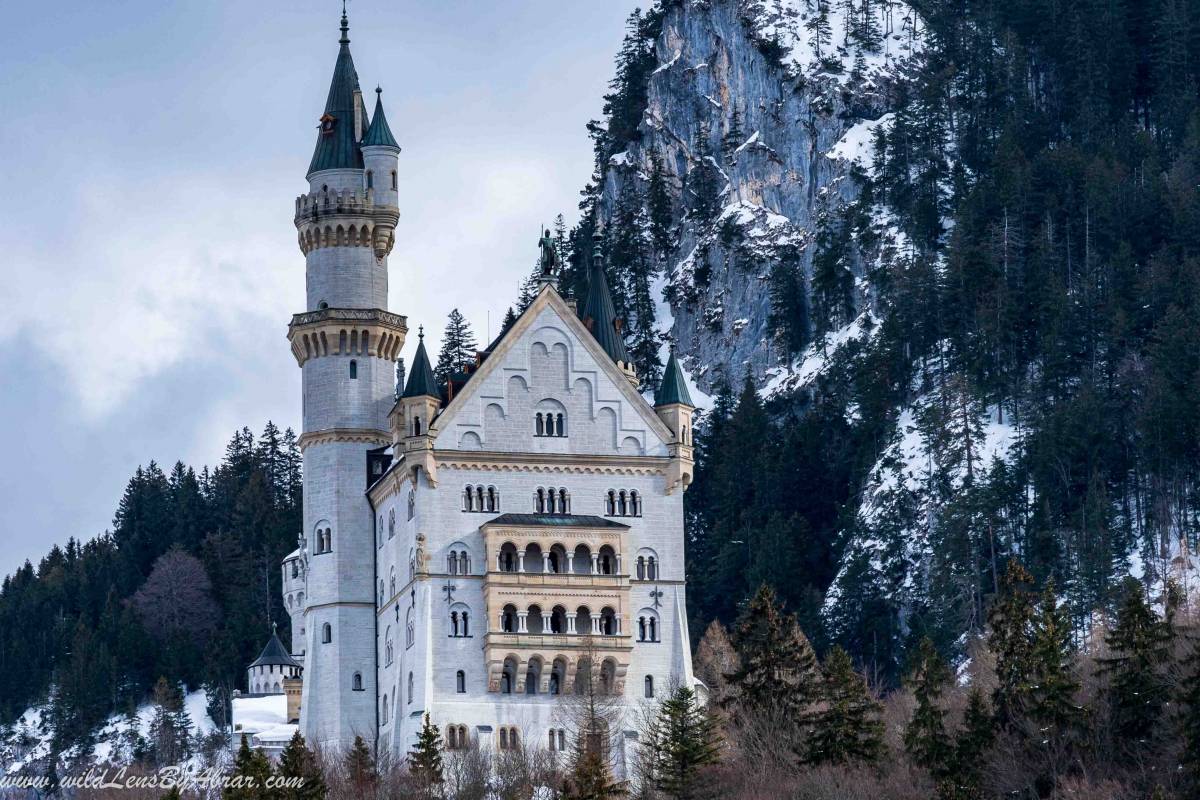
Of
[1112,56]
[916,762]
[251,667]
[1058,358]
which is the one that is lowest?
[916,762]

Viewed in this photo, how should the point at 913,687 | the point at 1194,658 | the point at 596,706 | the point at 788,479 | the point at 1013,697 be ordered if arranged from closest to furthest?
the point at 1194,658 → the point at 1013,697 → the point at 913,687 → the point at 596,706 → the point at 788,479

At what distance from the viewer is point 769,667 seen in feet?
365

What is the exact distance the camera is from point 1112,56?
19538cm

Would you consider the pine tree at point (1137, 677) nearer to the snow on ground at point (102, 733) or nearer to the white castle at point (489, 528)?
the white castle at point (489, 528)

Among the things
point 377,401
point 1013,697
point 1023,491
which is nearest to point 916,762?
point 1013,697

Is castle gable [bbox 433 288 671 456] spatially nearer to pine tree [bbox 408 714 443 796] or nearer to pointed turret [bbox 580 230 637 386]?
pointed turret [bbox 580 230 637 386]

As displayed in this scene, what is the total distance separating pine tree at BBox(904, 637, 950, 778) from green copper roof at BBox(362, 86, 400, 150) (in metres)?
40.7

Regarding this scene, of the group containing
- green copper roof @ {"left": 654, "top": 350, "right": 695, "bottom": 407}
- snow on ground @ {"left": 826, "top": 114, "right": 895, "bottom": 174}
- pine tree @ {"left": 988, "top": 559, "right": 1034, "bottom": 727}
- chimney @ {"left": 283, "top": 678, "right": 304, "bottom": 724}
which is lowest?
pine tree @ {"left": 988, "top": 559, "right": 1034, "bottom": 727}

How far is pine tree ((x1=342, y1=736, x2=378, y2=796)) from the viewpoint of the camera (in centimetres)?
11119

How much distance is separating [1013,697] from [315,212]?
45479mm

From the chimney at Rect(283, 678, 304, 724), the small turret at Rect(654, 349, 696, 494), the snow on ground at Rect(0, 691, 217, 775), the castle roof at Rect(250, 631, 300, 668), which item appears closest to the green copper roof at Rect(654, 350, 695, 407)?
the small turret at Rect(654, 349, 696, 494)

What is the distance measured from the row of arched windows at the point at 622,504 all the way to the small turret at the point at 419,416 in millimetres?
6872

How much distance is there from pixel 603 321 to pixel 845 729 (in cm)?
3060

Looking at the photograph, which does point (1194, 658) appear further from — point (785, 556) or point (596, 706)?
point (785, 556)
